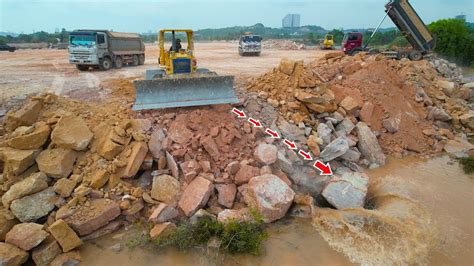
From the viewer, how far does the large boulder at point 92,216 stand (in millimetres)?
5055

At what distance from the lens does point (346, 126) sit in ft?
27.9

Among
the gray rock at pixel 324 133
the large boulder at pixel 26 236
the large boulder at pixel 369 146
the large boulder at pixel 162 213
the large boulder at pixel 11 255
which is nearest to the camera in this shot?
the large boulder at pixel 11 255

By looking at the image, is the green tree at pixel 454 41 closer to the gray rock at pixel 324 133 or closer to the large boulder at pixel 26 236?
the gray rock at pixel 324 133

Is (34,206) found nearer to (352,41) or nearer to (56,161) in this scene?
(56,161)

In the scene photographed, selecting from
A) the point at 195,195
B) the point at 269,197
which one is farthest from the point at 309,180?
the point at 195,195

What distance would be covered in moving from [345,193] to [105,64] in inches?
535

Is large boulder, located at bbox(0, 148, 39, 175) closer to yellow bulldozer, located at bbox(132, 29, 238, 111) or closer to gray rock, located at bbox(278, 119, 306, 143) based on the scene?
yellow bulldozer, located at bbox(132, 29, 238, 111)

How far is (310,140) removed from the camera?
24.8 feet

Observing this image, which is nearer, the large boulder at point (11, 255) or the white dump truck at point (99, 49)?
the large boulder at point (11, 255)

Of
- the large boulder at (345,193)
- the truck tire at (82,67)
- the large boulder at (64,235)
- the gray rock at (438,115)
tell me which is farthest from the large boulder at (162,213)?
the truck tire at (82,67)

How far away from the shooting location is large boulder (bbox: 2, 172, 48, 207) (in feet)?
17.4

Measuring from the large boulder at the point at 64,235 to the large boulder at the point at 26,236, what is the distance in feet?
0.53

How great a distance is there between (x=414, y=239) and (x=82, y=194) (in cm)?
617

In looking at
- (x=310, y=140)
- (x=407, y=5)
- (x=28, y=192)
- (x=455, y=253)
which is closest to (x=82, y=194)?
(x=28, y=192)
